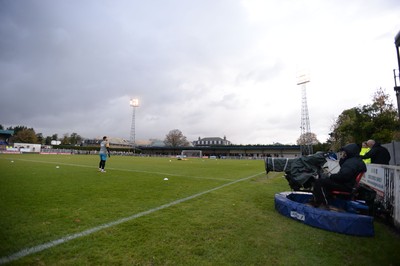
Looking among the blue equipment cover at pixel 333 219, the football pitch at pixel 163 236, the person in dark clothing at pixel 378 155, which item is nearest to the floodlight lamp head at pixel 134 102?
the football pitch at pixel 163 236

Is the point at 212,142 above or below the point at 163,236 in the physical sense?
above

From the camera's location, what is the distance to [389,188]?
5.52 meters

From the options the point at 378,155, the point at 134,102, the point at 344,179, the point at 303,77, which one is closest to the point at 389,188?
the point at 344,179

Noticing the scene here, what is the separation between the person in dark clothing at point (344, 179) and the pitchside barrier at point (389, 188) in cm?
121

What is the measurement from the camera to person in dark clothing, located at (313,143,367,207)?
4680mm

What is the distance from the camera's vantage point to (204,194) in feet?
24.7

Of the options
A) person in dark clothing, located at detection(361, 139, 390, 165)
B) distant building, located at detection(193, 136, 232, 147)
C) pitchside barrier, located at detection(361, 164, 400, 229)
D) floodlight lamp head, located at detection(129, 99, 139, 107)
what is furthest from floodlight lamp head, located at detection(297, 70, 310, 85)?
distant building, located at detection(193, 136, 232, 147)

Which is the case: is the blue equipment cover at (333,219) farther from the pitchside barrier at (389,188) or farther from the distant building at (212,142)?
the distant building at (212,142)

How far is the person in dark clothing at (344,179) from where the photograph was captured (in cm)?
468

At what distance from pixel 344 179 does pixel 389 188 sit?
6.48ft

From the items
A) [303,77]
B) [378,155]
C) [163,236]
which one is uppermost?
[303,77]

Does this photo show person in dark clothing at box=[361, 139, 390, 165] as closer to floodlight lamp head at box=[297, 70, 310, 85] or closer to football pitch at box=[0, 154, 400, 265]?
football pitch at box=[0, 154, 400, 265]

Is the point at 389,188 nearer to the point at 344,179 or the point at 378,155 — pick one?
the point at 344,179

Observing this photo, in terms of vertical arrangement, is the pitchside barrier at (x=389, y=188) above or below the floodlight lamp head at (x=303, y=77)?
below
